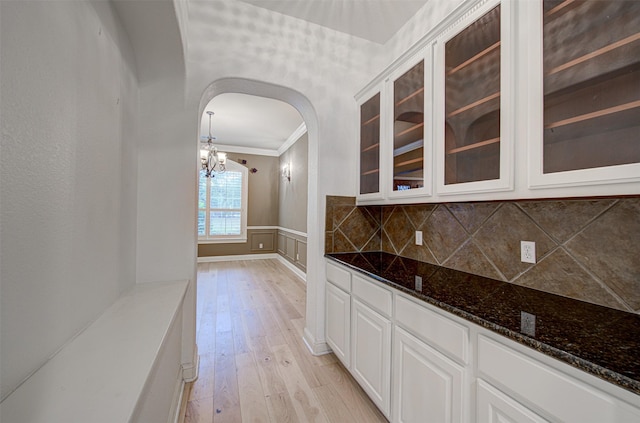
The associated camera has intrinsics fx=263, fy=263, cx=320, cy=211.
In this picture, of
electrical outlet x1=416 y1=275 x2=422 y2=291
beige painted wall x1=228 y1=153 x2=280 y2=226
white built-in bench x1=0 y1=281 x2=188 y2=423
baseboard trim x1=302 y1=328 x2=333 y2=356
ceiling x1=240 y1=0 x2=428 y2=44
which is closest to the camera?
white built-in bench x1=0 y1=281 x2=188 y2=423

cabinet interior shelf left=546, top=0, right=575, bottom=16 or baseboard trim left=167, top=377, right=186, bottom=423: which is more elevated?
cabinet interior shelf left=546, top=0, right=575, bottom=16

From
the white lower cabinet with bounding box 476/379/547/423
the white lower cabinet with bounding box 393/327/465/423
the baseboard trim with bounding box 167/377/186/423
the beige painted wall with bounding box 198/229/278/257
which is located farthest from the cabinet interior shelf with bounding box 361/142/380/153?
the beige painted wall with bounding box 198/229/278/257

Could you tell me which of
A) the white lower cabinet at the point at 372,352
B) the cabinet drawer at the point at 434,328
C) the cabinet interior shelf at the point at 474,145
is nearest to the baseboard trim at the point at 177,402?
the white lower cabinet at the point at 372,352

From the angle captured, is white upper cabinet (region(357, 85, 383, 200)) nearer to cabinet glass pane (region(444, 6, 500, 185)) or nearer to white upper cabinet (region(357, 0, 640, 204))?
white upper cabinet (region(357, 0, 640, 204))

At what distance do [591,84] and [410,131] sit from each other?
94 centimetres

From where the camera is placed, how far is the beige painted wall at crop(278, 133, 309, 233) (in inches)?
193

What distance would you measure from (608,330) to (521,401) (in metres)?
0.39

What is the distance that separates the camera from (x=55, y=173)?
2.87 feet

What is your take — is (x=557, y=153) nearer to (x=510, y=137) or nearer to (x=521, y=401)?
(x=510, y=137)

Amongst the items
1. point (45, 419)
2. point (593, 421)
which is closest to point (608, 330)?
point (593, 421)

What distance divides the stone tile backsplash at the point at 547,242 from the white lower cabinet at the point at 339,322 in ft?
2.20

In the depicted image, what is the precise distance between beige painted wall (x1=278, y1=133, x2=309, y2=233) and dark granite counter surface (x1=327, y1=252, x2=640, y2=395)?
337 cm

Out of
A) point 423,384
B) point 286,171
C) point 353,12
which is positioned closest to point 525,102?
point 423,384

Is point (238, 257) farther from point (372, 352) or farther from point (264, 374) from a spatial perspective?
point (372, 352)
